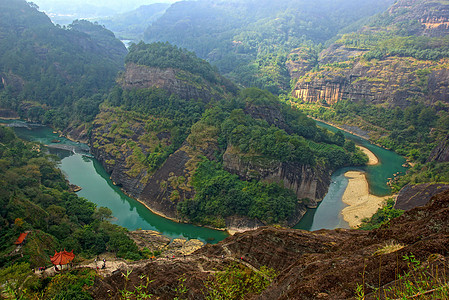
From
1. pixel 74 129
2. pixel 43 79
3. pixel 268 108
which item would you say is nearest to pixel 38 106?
pixel 43 79

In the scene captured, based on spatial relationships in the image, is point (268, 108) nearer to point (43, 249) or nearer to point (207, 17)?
point (43, 249)

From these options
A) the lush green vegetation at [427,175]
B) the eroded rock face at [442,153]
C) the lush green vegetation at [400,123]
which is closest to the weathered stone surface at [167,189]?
the lush green vegetation at [427,175]

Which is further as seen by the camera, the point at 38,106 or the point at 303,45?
the point at 303,45

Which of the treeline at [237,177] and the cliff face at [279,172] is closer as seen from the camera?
the treeline at [237,177]

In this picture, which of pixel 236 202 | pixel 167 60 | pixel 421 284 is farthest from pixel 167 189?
pixel 421 284

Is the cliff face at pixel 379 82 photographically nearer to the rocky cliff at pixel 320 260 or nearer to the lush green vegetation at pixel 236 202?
the lush green vegetation at pixel 236 202

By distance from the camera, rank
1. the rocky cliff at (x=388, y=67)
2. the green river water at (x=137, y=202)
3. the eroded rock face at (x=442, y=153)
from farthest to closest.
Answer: the rocky cliff at (x=388, y=67) < the eroded rock face at (x=442, y=153) < the green river water at (x=137, y=202)

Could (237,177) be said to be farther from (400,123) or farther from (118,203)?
(400,123)
